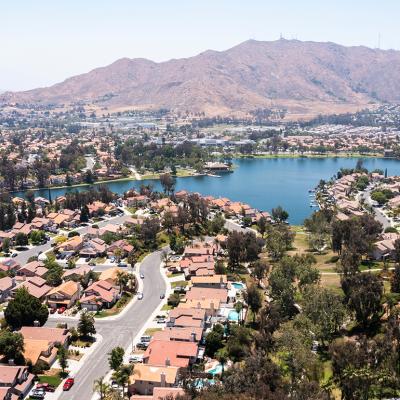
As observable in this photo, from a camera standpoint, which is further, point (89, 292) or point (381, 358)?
point (89, 292)

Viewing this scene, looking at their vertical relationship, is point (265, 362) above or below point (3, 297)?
above

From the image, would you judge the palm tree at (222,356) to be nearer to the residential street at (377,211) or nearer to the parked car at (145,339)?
the parked car at (145,339)

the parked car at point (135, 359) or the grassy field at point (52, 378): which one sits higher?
the parked car at point (135, 359)

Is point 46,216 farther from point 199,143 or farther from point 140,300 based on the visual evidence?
point 199,143

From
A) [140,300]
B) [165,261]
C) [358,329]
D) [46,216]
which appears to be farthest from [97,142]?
[358,329]

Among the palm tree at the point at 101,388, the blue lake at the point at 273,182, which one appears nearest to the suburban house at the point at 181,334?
the palm tree at the point at 101,388

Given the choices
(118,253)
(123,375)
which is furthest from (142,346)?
(118,253)

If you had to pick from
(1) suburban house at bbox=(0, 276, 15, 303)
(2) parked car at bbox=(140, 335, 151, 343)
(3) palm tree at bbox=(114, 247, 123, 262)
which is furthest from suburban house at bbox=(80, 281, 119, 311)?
(3) palm tree at bbox=(114, 247, 123, 262)

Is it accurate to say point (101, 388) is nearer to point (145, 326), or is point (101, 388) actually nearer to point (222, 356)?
point (222, 356)
